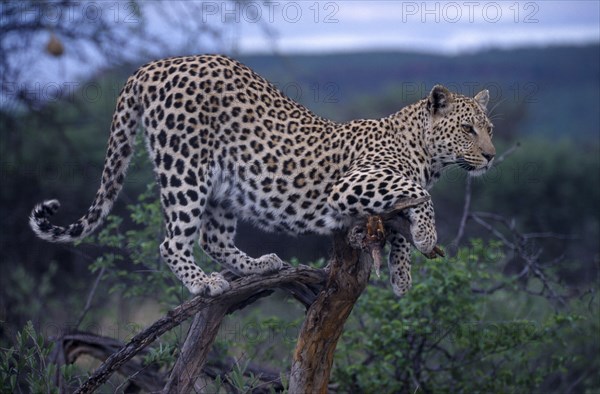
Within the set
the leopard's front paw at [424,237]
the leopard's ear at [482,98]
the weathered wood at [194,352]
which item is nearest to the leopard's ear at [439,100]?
the leopard's ear at [482,98]

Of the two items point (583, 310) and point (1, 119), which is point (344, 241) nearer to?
point (583, 310)

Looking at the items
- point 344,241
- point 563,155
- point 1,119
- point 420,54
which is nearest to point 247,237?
point 1,119

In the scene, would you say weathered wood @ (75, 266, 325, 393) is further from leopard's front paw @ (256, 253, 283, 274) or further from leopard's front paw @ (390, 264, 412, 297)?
leopard's front paw @ (390, 264, 412, 297)

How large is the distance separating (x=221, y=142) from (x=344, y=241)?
1.46m

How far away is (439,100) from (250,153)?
70.0 inches

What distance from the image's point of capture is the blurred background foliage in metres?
10.6

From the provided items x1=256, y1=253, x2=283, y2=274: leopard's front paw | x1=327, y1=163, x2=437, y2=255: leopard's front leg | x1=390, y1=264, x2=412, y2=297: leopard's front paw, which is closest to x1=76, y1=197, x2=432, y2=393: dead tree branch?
x1=327, y1=163, x2=437, y2=255: leopard's front leg

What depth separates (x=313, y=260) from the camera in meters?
13.7

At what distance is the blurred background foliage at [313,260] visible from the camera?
1060 centimetres

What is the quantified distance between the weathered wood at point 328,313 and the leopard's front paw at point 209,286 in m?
0.77

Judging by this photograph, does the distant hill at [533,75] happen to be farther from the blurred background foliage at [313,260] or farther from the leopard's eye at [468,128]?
the leopard's eye at [468,128]

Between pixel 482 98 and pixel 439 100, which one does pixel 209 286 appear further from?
pixel 482 98

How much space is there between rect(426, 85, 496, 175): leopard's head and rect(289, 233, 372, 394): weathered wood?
1.29m

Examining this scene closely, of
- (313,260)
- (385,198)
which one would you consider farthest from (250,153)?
(313,260)
